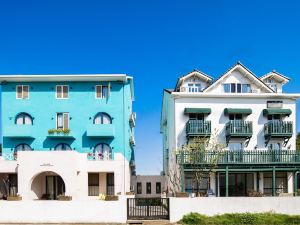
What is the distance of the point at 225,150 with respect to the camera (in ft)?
101

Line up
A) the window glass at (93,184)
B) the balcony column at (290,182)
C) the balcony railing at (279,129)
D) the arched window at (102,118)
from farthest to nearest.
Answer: the arched window at (102,118) → the window glass at (93,184) → the balcony column at (290,182) → the balcony railing at (279,129)

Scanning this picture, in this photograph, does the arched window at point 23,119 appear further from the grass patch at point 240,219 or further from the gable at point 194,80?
the grass patch at point 240,219

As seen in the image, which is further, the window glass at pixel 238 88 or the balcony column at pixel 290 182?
the window glass at pixel 238 88

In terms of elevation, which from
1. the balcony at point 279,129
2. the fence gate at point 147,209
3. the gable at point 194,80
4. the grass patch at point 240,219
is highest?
the gable at point 194,80

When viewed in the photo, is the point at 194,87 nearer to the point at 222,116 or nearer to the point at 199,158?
the point at 222,116

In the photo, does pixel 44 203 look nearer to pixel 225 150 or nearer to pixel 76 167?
pixel 76 167

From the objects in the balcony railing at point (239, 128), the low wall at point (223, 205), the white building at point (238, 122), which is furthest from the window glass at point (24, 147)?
the balcony railing at point (239, 128)

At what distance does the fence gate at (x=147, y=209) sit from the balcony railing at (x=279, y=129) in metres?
12.8

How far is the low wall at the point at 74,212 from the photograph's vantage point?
24.3 m

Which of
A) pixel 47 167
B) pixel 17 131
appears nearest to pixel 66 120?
pixel 17 131

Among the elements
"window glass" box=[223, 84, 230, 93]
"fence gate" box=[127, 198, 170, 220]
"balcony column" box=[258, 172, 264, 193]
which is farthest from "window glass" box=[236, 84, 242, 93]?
"fence gate" box=[127, 198, 170, 220]

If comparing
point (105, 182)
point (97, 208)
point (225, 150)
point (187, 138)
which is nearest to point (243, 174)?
point (225, 150)

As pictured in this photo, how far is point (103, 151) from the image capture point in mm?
33281

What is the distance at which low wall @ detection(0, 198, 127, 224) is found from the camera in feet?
79.7
